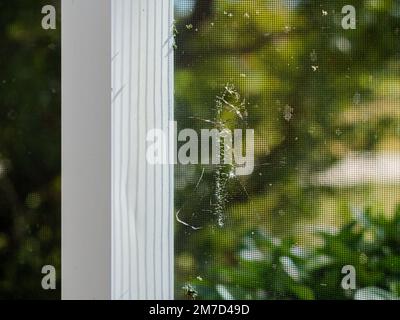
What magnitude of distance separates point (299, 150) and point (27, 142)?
0.48m

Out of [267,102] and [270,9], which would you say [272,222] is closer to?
[267,102]

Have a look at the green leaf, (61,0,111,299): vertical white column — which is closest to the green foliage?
the green leaf

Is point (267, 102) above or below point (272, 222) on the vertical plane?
above

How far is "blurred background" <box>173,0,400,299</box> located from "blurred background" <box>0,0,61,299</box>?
0.76ft

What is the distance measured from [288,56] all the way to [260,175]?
21cm

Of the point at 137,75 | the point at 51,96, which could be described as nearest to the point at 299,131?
the point at 137,75

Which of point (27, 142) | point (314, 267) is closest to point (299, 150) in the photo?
point (314, 267)

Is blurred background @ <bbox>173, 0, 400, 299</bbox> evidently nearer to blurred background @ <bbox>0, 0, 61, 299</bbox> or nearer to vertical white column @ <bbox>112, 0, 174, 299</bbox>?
vertical white column @ <bbox>112, 0, 174, 299</bbox>

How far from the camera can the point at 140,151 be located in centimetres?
97

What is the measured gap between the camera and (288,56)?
1021mm

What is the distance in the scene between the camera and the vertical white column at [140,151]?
948 mm

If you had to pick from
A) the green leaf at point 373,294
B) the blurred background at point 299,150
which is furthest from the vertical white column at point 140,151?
the green leaf at point 373,294

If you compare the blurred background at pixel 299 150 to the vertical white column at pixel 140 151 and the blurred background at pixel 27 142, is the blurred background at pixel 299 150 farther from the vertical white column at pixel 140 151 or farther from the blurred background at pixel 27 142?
the blurred background at pixel 27 142

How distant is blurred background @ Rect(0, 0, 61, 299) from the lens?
102 centimetres
